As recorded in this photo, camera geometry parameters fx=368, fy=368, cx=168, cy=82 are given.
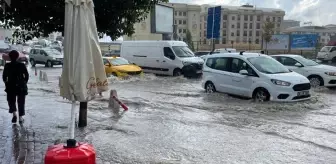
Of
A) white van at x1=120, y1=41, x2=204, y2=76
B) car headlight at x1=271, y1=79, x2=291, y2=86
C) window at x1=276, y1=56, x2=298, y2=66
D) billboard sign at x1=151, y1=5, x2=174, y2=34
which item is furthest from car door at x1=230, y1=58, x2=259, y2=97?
billboard sign at x1=151, y1=5, x2=174, y2=34

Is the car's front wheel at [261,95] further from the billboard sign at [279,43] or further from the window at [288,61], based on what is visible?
the billboard sign at [279,43]

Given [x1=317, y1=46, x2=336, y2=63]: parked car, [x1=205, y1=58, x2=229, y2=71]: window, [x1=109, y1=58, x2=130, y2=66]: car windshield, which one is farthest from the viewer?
[x1=317, y1=46, x2=336, y2=63]: parked car

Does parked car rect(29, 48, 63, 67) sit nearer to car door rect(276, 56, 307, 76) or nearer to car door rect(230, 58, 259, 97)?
car door rect(276, 56, 307, 76)

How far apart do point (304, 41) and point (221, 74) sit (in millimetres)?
34162

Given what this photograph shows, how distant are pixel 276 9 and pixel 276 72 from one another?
448ft

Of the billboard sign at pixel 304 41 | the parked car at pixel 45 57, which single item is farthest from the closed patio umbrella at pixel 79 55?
the billboard sign at pixel 304 41

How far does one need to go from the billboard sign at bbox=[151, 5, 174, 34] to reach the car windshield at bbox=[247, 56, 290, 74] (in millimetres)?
17941

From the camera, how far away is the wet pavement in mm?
6340

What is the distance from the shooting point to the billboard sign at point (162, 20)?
101 feet

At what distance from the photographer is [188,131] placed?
825 cm

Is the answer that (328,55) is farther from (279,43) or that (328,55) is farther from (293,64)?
(293,64)

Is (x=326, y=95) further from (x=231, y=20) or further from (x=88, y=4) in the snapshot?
(x=231, y=20)

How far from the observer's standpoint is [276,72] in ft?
40.9

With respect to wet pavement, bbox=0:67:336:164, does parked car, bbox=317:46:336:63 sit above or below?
above
